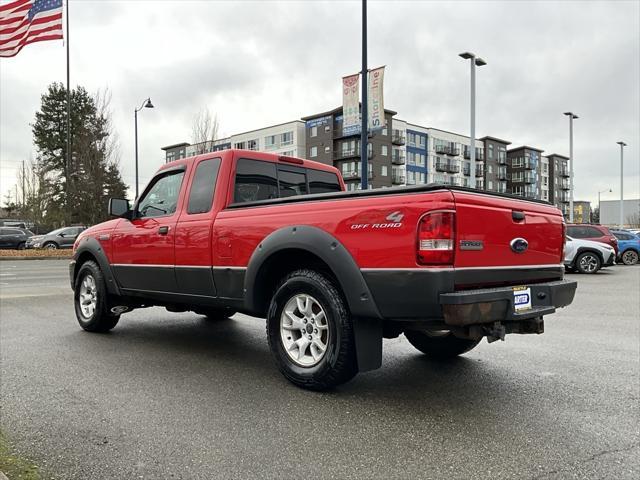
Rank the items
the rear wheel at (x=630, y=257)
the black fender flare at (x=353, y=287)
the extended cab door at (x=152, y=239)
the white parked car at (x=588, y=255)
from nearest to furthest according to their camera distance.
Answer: the black fender flare at (x=353, y=287) < the extended cab door at (x=152, y=239) < the white parked car at (x=588, y=255) < the rear wheel at (x=630, y=257)

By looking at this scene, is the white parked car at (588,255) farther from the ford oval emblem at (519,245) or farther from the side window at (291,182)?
the ford oval emblem at (519,245)

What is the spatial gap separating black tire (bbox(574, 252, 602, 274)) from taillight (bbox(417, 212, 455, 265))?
15853 mm

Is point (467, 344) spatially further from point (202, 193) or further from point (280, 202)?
point (202, 193)

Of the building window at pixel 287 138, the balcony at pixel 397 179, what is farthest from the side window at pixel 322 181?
the building window at pixel 287 138

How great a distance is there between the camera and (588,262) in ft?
55.8

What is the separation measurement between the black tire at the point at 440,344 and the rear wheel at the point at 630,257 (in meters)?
20.8

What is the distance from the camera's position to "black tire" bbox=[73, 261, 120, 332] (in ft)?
20.2

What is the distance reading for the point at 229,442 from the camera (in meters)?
3.02

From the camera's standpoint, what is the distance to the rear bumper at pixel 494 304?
125 inches

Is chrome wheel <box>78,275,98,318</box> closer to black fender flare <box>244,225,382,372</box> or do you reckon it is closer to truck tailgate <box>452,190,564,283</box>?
black fender flare <box>244,225,382,372</box>

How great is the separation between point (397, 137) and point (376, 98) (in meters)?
58.3

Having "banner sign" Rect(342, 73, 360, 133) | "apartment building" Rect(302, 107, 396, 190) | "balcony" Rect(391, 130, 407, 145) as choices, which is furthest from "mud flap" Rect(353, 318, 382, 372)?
"balcony" Rect(391, 130, 407, 145)

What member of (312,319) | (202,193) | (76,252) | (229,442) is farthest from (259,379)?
(76,252)

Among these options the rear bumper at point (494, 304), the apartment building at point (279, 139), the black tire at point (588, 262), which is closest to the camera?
the rear bumper at point (494, 304)
